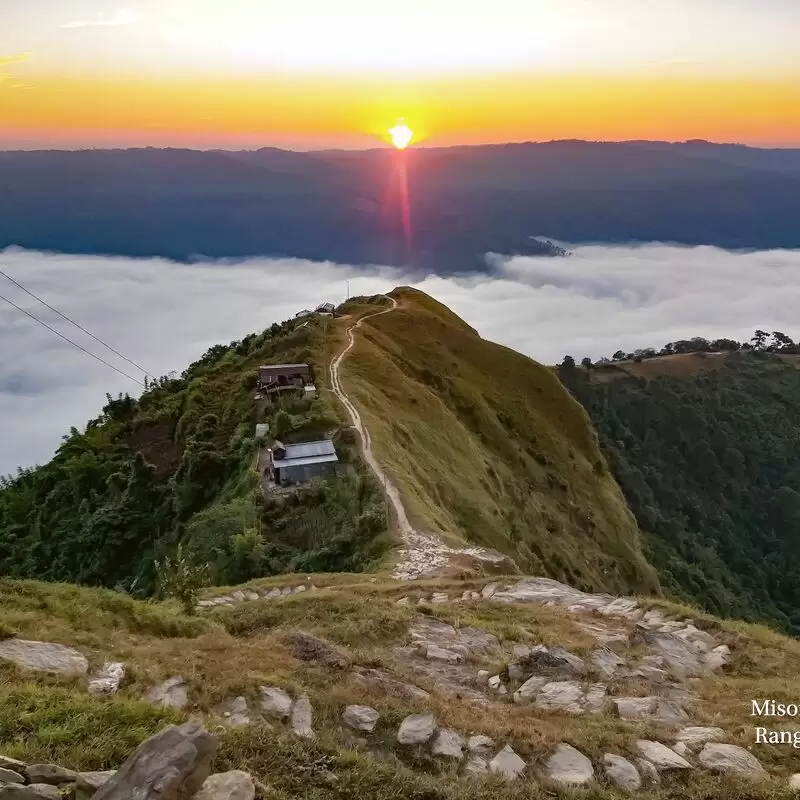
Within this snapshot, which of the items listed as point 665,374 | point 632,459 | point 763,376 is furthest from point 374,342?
point 763,376

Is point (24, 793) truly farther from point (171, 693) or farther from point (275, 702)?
point (275, 702)

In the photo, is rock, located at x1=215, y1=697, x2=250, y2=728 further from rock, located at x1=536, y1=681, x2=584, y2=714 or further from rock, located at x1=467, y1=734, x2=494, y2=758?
rock, located at x1=536, y1=681, x2=584, y2=714

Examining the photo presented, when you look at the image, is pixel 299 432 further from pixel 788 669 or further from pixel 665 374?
pixel 665 374

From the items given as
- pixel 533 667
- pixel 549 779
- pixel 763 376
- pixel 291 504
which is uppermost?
pixel 549 779

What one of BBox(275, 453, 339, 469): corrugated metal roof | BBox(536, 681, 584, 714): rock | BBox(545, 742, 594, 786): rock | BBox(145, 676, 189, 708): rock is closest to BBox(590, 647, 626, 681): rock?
BBox(536, 681, 584, 714): rock

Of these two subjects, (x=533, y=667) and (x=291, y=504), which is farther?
(x=291, y=504)

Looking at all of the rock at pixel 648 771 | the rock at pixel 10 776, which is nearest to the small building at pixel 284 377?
the rock at pixel 648 771
